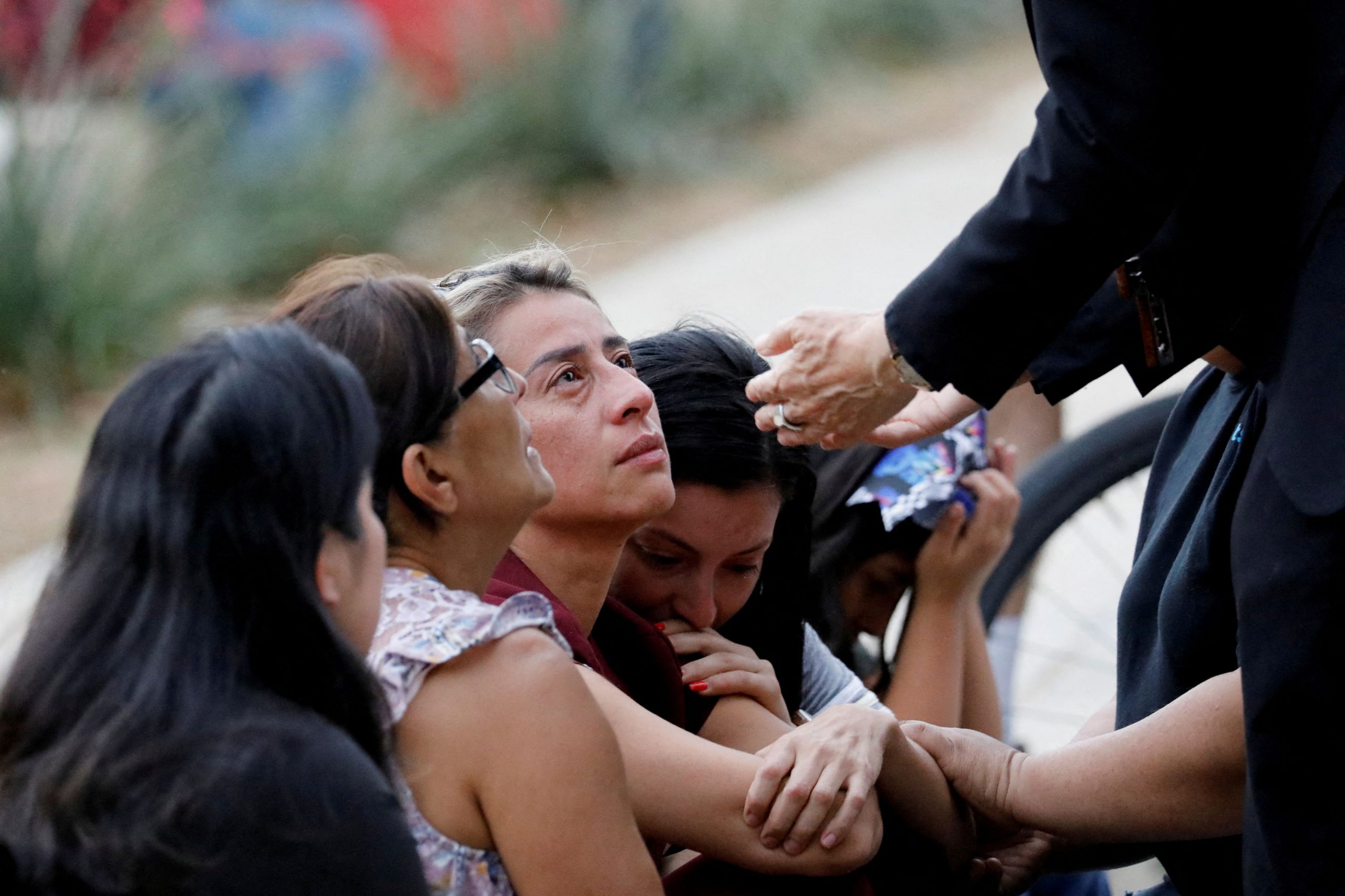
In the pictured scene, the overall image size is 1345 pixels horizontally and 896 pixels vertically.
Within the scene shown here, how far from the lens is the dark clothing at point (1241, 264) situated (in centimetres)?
158

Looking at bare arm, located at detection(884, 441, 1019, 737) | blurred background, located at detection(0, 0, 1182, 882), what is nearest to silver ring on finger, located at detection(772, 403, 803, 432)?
bare arm, located at detection(884, 441, 1019, 737)

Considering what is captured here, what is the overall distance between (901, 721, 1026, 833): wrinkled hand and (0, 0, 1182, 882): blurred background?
1.46 metres

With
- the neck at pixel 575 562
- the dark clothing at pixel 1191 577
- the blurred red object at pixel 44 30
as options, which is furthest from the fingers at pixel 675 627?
the blurred red object at pixel 44 30

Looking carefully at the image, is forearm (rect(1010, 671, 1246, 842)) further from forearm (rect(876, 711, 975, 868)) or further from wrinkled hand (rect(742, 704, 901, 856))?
wrinkled hand (rect(742, 704, 901, 856))

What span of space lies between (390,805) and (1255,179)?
42.5 inches

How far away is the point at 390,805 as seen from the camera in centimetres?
134

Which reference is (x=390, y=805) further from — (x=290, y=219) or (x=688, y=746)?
(x=290, y=219)

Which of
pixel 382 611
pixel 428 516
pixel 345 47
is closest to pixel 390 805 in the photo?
pixel 382 611

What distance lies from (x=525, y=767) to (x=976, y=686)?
1.34m

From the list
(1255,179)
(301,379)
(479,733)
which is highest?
(1255,179)

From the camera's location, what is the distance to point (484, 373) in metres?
1.74

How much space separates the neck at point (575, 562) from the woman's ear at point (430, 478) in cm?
31

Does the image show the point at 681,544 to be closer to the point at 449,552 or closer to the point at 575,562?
the point at 575,562

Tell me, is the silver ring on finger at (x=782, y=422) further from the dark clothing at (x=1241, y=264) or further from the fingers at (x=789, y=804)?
the fingers at (x=789, y=804)
